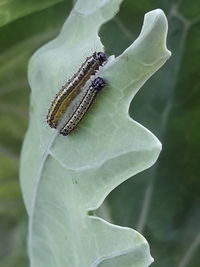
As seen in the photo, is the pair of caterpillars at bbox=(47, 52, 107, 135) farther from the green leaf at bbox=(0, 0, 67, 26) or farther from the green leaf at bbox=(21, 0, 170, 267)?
the green leaf at bbox=(0, 0, 67, 26)

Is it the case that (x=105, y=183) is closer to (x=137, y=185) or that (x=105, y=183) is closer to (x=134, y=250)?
(x=134, y=250)

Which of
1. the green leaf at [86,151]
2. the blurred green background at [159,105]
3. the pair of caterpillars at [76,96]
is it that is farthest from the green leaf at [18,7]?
the pair of caterpillars at [76,96]

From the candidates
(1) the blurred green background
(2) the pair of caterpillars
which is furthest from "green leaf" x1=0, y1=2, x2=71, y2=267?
(2) the pair of caterpillars

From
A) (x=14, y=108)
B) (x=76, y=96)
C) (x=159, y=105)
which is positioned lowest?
(x=14, y=108)

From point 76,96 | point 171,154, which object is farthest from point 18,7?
point 171,154

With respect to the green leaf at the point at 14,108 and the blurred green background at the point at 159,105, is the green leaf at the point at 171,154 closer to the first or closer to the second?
the blurred green background at the point at 159,105

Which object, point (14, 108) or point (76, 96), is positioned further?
point (14, 108)

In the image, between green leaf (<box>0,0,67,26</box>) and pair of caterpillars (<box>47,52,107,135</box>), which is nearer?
pair of caterpillars (<box>47,52,107,135</box>)

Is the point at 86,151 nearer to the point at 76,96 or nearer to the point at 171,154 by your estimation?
the point at 76,96
